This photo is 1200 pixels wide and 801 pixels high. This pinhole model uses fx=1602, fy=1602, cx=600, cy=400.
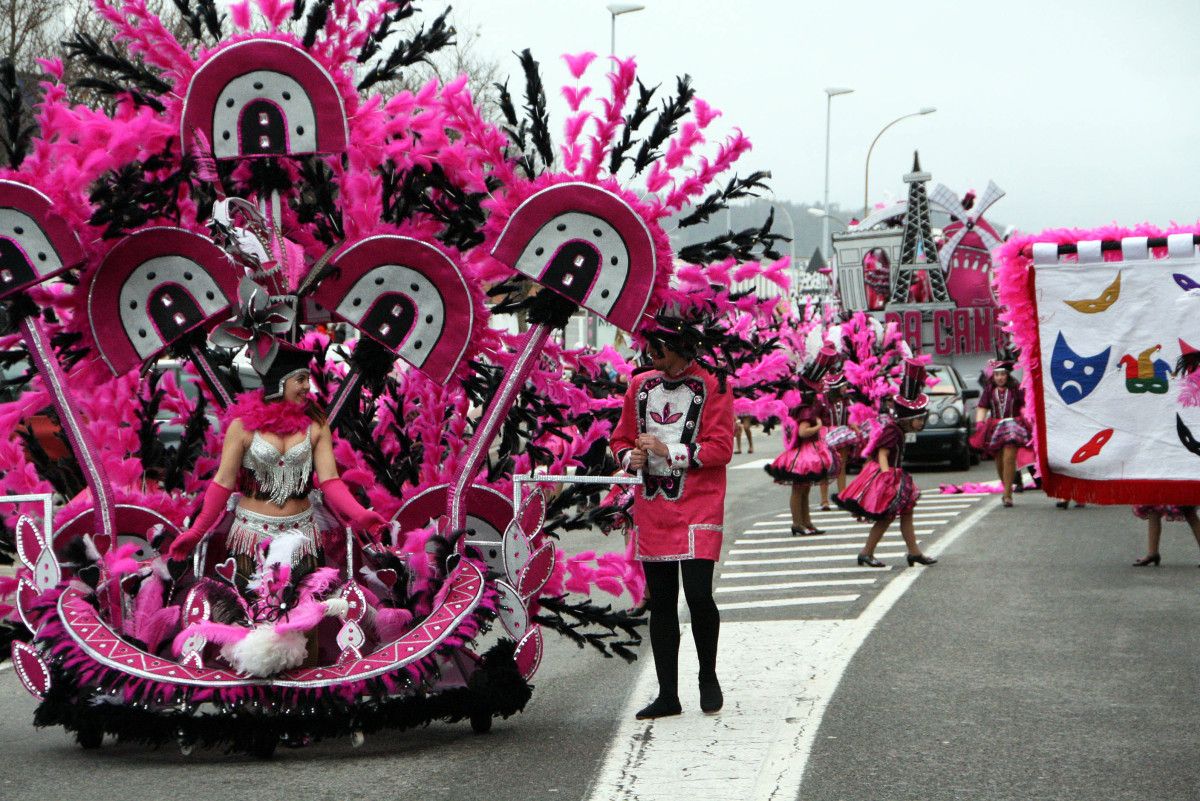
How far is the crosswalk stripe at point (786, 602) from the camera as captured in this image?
11.2m

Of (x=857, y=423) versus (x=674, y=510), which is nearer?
(x=674, y=510)

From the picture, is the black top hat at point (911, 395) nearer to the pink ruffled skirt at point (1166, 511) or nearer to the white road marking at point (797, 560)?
the white road marking at point (797, 560)

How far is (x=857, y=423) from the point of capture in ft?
59.0

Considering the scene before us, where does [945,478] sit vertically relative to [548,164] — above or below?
below

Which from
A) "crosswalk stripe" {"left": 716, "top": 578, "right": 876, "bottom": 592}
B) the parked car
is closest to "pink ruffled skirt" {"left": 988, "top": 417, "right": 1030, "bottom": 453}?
the parked car

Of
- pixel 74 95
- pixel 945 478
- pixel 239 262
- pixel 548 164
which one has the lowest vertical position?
pixel 945 478

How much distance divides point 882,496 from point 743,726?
6.12 meters

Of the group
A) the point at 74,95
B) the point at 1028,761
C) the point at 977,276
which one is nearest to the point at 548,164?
the point at 1028,761

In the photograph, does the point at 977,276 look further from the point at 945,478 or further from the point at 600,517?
the point at 600,517

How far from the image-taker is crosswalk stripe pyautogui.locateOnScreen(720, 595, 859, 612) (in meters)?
11.2

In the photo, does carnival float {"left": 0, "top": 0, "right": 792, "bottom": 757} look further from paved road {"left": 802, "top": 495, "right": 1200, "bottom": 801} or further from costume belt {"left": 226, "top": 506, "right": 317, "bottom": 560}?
paved road {"left": 802, "top": 495, "right": 1200, "bottom": 801}

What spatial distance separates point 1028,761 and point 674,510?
1855 mm

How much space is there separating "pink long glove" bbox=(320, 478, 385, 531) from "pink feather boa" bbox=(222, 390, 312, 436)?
0.28 metres

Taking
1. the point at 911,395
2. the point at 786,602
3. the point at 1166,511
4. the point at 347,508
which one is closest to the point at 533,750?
the point at 347,508
